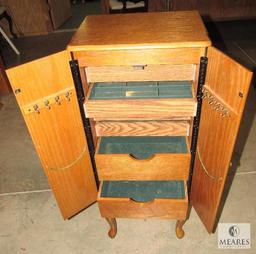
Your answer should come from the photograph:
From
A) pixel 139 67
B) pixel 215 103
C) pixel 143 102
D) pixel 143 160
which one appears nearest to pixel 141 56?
pixel 139 67

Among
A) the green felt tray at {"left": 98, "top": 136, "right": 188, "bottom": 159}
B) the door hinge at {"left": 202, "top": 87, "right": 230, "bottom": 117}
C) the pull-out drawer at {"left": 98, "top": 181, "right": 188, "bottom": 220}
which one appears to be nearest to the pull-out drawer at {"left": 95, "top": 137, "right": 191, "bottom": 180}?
the green felt tray at {"left": 98, "top": 136, "right": 188, "bottom": 159}

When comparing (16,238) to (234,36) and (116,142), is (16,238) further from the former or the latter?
(234,36)

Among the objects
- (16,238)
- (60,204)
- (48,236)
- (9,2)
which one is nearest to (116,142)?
(60,204)

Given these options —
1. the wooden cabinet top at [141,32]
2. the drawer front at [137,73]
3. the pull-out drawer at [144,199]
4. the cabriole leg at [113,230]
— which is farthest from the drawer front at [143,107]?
the cabriole leg at [113,230]

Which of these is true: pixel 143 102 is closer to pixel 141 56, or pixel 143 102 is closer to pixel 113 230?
pixel 141 56

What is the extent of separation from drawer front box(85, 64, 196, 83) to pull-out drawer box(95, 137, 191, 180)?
1.08 feet

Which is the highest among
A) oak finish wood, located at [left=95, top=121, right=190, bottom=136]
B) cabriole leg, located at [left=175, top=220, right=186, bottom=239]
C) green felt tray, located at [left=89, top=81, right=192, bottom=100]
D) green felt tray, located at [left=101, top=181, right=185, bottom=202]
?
green felt tray, located at [left=89, top=81, right=192, bottom=100]

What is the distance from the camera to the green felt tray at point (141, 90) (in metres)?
1.12

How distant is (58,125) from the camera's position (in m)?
1.15

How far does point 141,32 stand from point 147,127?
0.44 m

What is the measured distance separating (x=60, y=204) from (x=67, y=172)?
0.21 metres

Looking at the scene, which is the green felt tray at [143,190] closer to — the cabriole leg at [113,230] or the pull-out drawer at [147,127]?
the cabriole leg at [113,230]

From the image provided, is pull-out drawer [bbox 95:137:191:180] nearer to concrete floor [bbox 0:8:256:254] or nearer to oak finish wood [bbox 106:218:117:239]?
oak finish wood [bbox 106:218:117:239]

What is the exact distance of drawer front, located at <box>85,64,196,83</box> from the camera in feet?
3.59
